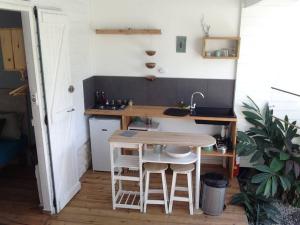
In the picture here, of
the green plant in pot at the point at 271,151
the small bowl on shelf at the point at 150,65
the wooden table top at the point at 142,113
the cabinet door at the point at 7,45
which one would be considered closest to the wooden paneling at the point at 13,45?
the cabinet door at the point at 7,45

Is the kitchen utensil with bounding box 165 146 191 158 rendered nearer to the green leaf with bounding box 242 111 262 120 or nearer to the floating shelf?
the green leaf with bounding box 242 111 262 120

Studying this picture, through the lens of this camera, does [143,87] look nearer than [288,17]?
No

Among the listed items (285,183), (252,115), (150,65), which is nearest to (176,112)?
(150,65)

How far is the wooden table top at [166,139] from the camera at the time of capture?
307 centimetres

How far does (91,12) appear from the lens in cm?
430

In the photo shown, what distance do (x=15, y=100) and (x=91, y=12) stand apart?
1779 mm

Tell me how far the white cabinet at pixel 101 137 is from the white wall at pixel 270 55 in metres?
1.90

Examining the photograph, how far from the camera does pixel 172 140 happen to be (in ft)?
10.3

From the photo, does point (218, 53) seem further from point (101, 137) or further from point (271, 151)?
point (101, 137)

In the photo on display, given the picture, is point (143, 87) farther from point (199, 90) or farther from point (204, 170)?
point (204, 170)

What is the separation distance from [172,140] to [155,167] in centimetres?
38

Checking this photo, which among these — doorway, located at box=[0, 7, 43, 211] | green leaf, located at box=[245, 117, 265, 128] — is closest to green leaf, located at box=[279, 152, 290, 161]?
green leaf, located at box=[245, 117, 265, 128]

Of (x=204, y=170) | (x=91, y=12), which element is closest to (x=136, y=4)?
(x=91, y=12)

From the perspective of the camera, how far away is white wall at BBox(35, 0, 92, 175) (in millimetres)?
3700
